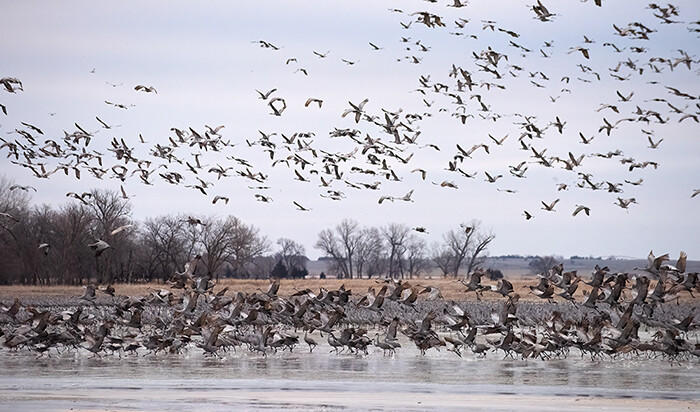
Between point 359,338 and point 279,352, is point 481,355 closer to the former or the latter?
point 359,338

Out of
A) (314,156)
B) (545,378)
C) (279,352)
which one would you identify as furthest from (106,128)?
(545,378)

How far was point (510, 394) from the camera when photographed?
20.4m

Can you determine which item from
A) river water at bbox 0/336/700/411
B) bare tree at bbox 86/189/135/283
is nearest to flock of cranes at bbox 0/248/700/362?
river water at bbox 0/336/700/411

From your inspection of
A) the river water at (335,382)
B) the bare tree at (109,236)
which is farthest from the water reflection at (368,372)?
the bare tree at (109,236)

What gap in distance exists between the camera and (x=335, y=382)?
72.8 feet

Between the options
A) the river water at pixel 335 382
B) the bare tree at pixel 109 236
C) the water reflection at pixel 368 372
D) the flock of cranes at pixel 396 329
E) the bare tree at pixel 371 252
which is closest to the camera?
the river water at pixel 335 382

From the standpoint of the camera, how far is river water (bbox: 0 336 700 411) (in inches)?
752

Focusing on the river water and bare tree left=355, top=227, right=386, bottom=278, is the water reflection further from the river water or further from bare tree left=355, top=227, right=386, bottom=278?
bare tree left=355, top=227, right=386, bottom=278

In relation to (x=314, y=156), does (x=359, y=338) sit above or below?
below

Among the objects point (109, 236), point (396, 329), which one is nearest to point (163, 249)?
point (109, 236)

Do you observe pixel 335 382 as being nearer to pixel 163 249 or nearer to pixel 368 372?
pixel 368 372

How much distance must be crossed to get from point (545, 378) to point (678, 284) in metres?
6.02

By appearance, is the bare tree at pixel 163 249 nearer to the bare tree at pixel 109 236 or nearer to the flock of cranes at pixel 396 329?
the bare tree at pixel 109 236

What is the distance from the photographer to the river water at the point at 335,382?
19109mm
